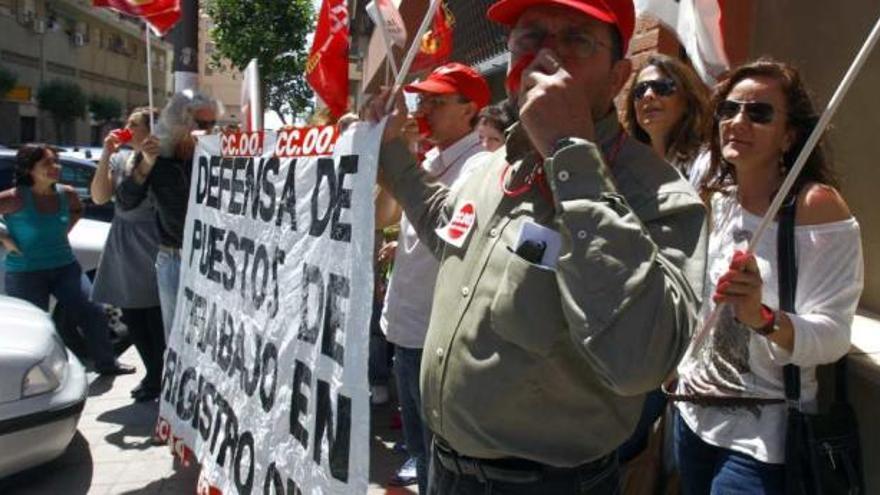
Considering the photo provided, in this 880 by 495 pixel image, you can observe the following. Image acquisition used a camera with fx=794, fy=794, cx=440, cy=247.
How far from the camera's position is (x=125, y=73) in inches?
2079

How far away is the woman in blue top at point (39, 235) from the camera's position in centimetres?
548

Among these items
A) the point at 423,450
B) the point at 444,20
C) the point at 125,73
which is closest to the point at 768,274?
the point at 423,450

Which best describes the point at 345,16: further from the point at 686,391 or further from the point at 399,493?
the point at 399,493

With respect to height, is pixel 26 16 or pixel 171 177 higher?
pixel 26 16

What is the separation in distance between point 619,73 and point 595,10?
0.15 m

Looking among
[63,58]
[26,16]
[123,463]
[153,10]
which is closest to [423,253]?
[123,463]

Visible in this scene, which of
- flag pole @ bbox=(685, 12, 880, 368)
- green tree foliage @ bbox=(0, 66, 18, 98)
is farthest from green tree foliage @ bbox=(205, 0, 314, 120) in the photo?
green tree foliage @ bbox=(0, 66, 18, 98)

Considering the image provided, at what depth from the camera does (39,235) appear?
5.50 metres

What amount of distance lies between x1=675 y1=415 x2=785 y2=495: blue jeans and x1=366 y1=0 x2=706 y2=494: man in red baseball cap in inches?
16.8

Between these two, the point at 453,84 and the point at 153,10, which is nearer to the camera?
the point at 453,84

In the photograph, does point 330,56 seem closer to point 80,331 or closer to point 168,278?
point 168,278

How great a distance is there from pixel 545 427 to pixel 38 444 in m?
3.12

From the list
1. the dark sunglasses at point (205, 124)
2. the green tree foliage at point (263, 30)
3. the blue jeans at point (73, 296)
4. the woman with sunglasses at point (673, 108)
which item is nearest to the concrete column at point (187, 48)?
the blue jeans at point (73, 296)

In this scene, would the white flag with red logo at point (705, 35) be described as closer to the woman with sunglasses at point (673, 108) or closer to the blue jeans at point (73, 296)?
the woman with sunglasses at point (673, 108)
